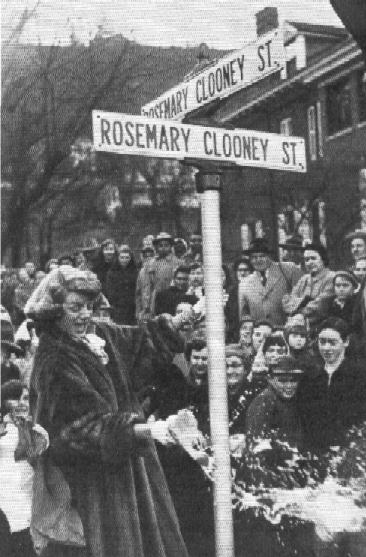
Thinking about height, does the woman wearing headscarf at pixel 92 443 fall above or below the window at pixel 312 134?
below

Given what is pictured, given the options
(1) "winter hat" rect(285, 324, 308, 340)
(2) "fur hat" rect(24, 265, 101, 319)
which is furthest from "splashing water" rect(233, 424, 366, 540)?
(2) "fur hat" rect(24, 265, 101, 319)

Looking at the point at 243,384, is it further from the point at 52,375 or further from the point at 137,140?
the point at 137,140

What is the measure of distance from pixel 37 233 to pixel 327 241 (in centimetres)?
114

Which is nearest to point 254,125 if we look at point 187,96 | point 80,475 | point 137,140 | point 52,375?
point 187,96

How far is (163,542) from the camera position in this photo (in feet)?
10.7

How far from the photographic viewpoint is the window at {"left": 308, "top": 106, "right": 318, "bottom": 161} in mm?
3387

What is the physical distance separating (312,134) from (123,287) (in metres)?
0.92

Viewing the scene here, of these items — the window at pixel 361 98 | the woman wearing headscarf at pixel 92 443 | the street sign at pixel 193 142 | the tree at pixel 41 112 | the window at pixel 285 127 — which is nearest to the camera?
the street sign at pixel 193 142

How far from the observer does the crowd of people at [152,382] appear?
10.7ft

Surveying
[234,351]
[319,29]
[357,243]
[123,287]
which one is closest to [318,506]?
[234,351]

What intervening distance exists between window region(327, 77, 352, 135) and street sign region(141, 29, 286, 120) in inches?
13.2

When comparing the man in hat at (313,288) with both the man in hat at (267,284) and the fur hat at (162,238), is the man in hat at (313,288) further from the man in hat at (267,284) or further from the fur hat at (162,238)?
the fur hat at (162,238)

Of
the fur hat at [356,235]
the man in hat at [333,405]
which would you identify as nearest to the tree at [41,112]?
the fur hat at [356,235]

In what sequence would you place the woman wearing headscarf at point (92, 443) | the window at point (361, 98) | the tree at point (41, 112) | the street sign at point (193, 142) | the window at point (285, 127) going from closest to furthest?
the street sign at point (193, 142), the woman wearing headscarf at point (92, 443), the window at point (285, 127), the window at point (361, 98), the tree at point (41, 112)
